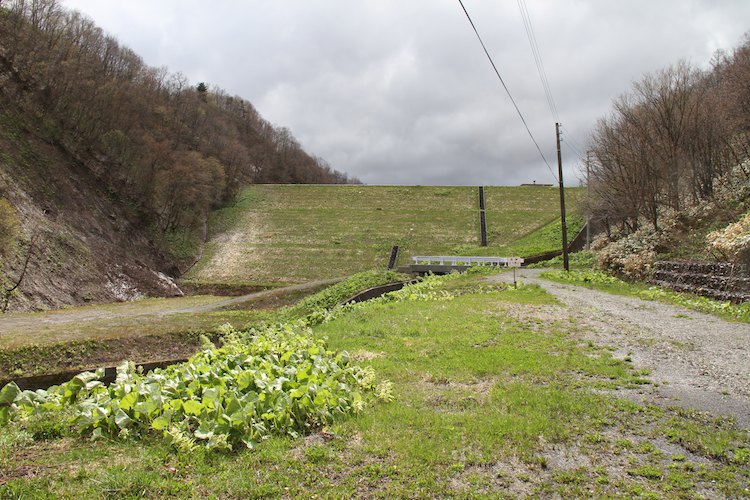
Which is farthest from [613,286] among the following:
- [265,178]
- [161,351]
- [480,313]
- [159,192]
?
[265,178]

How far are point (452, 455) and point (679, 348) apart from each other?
632 cm

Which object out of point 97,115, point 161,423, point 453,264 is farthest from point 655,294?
point 97,115

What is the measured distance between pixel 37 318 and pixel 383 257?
25799mm

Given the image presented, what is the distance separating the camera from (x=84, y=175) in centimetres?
3362

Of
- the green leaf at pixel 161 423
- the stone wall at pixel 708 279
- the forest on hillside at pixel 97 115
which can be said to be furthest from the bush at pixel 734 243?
the forest on hillside at pixel 97 115

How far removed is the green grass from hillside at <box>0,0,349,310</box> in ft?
63.9

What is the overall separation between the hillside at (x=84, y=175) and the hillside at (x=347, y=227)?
3.44 meters

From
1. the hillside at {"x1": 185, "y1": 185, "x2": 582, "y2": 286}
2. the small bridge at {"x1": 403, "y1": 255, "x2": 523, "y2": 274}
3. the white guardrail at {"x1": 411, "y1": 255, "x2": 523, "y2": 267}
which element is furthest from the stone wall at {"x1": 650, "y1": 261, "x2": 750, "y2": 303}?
the hillside at {"x1": 185, "y1": 185, "x2": 582, "y2": 286}

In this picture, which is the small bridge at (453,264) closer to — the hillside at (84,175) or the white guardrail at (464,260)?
the white guardrail at (464,260)

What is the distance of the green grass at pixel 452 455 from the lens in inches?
155

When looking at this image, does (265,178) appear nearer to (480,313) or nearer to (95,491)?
(480,313)

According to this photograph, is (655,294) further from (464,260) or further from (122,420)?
(464,260)

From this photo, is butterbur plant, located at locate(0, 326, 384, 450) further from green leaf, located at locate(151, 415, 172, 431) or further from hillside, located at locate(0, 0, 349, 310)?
hillside, located at locate(0, 0, 349, 310)

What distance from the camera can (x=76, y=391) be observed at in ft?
18.5
